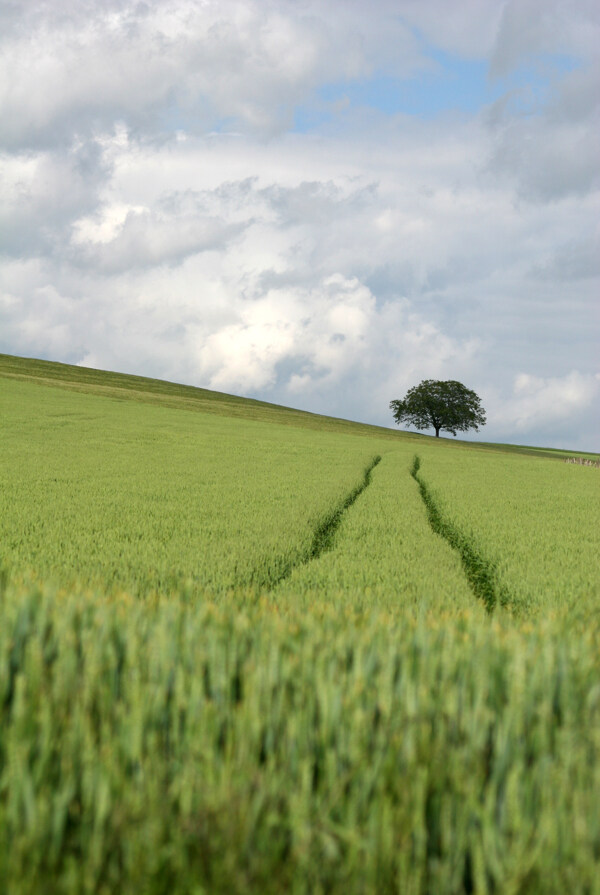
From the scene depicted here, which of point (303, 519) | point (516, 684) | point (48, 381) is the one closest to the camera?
point (516, 684)

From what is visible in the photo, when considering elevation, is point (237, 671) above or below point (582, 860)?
above

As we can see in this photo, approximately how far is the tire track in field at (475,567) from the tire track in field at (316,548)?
6.54 feet

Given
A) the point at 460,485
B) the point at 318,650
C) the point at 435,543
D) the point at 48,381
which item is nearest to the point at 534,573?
the point at 435,543

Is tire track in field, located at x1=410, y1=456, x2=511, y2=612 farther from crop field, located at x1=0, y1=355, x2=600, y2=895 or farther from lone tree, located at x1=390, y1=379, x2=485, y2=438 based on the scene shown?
lone tree, located at x1=390, y1=379, x2=485, y2=438

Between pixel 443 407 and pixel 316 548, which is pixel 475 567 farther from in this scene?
pixel 443 407

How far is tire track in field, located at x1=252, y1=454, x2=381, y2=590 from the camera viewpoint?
7589 millimetres

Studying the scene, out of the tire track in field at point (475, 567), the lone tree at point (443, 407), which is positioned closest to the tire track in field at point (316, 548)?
the tire track in field at point (475, 567)

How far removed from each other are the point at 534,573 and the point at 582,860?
6.93 m

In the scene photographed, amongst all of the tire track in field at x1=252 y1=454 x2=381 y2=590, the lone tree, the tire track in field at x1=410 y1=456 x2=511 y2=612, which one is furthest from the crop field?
the lone tree

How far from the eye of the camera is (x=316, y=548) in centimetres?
1004

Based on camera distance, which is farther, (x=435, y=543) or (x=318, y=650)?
(x=435, y=543)

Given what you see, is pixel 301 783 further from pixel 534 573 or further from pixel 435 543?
pixel 435 543

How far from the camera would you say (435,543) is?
401 inches

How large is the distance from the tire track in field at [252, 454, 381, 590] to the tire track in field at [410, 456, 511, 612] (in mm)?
1994
